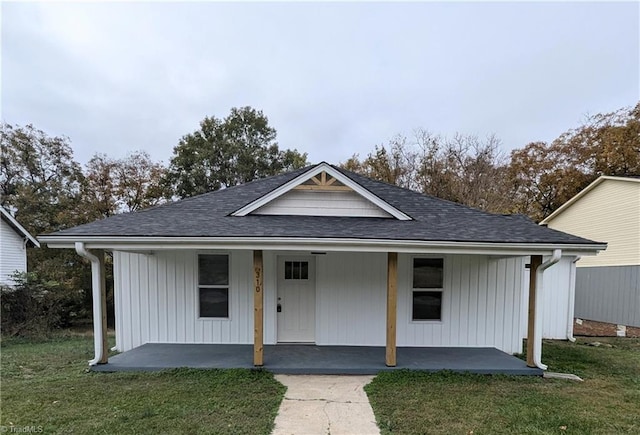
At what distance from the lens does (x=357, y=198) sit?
719 centimetres

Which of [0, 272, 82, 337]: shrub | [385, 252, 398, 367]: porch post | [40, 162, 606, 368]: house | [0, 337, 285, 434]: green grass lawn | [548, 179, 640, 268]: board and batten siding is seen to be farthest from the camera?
[548, 179, 640, 268]: board and batten siding

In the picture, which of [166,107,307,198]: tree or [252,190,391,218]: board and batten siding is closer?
[252,190,391,218]: board and batten siding

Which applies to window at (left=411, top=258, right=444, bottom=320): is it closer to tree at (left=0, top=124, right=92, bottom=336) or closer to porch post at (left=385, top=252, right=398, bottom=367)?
porch post at (left=385, top=252, right=398, bottom=367)

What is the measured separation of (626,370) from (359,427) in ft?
19.8

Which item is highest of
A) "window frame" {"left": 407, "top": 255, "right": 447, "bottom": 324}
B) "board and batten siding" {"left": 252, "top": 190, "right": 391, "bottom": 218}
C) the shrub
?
"board and batten siding" {"left": 252, "top": 190, "right": 391, "bottom": 218}

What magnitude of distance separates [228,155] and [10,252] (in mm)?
13240

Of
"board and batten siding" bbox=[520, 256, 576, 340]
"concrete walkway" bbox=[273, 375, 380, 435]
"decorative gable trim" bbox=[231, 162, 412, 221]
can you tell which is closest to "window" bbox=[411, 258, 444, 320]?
"decorative gable trim" bbox=[231, 162, 412, 221]

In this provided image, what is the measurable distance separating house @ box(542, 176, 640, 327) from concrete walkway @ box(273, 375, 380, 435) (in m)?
11.8

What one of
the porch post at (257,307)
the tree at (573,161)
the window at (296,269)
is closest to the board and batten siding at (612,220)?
the tree at (573,161)

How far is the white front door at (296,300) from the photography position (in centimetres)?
726

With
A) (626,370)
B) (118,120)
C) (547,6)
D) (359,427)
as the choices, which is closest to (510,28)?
(547,6)

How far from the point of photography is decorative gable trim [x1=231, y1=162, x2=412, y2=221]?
272 inches

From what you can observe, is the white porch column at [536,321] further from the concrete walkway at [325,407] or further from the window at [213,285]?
the window at [213,285]

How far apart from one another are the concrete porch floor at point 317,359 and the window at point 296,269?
145cm
